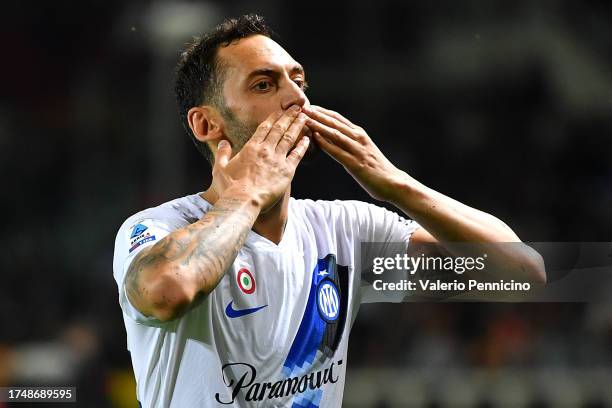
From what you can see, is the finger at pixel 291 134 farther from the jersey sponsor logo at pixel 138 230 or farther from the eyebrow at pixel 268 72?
the jersey sponsor logo at pixel 138 230

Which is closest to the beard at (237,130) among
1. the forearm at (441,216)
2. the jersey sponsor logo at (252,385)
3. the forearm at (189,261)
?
the forearm at (441,216)

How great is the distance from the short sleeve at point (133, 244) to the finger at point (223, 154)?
0.29 m

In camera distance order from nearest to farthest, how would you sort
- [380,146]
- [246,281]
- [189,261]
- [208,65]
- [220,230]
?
[189,261], [220,230], [246,281], [208,65], [380,146]

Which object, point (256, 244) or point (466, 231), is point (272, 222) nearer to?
point (256, 244)

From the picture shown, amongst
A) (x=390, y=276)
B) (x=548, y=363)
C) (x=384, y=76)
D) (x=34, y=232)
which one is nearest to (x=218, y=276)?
(x=390, y=276)

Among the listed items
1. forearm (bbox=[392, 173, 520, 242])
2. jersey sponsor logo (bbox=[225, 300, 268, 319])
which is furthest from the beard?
jersey sponsor logo (bbox=[225, 300, 268, 319])

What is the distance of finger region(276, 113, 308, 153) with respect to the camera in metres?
3.05

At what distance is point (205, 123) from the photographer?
3506 mm

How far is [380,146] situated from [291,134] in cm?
844

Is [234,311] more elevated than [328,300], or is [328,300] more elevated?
[328,300]

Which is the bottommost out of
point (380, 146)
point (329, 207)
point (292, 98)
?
point (329, 207)

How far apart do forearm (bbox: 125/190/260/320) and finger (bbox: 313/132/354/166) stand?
0.43 m

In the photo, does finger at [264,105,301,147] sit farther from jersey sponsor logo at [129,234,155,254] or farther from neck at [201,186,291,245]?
jersey sponsor logo at [129,234,155,254]

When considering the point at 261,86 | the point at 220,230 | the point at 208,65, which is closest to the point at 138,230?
the point at 220,230
